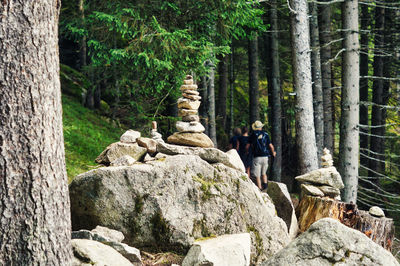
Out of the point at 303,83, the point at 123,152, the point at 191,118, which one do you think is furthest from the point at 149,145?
the point at 303,83

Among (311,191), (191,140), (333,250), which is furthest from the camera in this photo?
(311,191)

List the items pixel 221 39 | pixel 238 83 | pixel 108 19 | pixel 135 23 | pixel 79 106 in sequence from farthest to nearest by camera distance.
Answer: pixel 238 83
pixel 79 106
pixel 221 39
pixel 135 23
pixel 108 19

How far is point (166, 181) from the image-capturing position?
21.2ft

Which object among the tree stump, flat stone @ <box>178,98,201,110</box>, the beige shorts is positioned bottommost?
the tree stump

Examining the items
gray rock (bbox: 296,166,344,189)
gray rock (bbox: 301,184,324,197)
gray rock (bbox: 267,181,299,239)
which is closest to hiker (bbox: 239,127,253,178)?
gray rock (bbox: 296,166,344,189)

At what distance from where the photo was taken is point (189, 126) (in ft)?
24.9

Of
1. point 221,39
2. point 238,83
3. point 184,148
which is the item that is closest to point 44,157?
point 184,148

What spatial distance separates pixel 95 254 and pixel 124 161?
2095mm

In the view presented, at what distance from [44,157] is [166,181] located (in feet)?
8.05

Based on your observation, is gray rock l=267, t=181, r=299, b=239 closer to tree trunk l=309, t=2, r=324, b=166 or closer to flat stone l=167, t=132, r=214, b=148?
flat stone l=167, t=132, r=214, b=148

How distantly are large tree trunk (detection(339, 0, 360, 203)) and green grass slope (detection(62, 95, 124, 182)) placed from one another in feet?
21.6

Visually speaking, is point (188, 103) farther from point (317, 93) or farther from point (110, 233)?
point (317, 93)

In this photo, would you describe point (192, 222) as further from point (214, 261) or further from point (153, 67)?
point (153, 67)

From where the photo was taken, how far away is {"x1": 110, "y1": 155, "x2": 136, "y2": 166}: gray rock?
6.70 m
